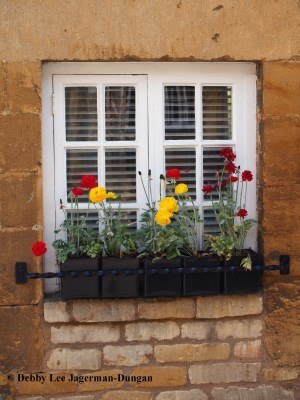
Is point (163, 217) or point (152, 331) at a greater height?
point (163, 217)

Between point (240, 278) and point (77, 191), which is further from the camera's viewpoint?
point (240, 278)

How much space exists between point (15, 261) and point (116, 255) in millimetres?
597

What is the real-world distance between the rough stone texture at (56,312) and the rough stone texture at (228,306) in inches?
31.3

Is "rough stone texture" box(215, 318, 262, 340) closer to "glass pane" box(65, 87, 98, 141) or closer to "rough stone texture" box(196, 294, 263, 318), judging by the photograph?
"rough stone texture" box(196, 294, 263, 318)

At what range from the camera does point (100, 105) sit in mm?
4145

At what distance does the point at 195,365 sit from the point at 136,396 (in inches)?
15.8

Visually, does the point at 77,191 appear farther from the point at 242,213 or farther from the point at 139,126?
the point at 242,213

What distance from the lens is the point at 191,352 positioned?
13.4 ft

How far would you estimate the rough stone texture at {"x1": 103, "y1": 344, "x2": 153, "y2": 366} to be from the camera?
13.3 feet

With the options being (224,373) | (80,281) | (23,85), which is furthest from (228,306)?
(23,85)

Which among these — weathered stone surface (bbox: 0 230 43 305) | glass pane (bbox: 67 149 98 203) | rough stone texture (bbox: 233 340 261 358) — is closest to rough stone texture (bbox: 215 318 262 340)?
rough stone texture (bbox: 233 340 261 358)

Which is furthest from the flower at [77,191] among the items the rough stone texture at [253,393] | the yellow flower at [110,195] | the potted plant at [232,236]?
the rough stone texture at [253,393]

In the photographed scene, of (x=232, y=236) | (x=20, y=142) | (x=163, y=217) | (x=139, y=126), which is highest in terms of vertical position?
(x=139, y=126)

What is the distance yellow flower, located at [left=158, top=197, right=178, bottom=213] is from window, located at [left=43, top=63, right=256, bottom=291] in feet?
1.11
